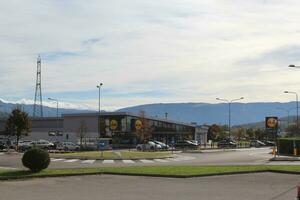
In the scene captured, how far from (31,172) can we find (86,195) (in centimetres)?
871

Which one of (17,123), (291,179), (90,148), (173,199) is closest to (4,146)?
(17,123)

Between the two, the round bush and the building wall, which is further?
the building wall

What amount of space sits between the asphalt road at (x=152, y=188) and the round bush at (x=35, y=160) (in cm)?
181

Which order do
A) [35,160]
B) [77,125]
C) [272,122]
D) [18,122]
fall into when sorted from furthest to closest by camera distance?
[77,125]
[18,122]
[272,122]
[35,160]

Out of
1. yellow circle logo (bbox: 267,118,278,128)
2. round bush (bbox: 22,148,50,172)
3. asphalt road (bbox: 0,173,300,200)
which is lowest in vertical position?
asphalt road (bbox: 0,173,300,200)

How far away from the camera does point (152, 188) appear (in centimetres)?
2117

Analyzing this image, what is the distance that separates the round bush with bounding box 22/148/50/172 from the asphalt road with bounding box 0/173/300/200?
1814mm

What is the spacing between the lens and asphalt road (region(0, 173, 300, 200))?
730 inches

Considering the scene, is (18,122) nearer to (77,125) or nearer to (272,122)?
(272,122)

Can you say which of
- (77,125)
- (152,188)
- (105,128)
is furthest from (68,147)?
(152,188)

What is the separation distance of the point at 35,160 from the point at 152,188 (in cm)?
769

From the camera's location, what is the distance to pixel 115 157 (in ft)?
168

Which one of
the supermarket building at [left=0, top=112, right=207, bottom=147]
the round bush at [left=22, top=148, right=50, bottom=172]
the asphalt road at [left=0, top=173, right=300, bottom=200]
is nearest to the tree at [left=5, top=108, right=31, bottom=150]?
the supermarket building at [left=0, top=112, right=207, bottom=147]

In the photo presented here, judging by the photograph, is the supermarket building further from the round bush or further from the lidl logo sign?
the round bush
